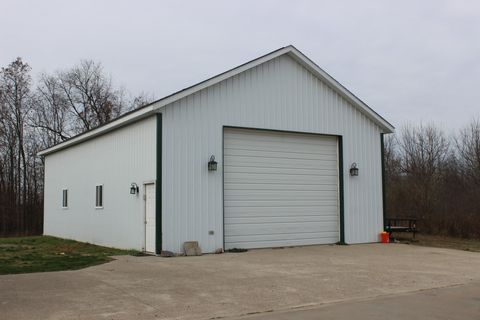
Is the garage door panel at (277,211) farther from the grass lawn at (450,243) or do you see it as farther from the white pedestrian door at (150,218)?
the grass lawn at (450,243)

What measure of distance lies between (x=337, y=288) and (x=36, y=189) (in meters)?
33.3

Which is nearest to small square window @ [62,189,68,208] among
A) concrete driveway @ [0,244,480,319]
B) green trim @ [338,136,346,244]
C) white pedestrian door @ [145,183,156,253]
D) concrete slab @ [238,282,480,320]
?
white pedestrian door @ [145,183,156,253]

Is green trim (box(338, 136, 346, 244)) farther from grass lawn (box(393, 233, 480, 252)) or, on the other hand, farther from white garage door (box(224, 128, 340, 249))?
grass lawn (box(393, 233, 480, 252))

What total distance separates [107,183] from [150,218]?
4.01 m

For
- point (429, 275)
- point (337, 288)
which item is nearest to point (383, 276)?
point (429, 275)

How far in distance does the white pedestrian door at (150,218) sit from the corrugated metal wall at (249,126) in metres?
0.53

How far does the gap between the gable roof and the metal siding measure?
29 centimetres

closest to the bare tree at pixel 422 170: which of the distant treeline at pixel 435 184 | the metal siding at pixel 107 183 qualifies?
the distant treeline at pixel 435 184

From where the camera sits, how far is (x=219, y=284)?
9742 millimetres

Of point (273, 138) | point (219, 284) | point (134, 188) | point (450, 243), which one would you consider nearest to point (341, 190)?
point (273, 138)

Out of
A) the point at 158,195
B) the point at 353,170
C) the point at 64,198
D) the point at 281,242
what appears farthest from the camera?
the point at 64,198

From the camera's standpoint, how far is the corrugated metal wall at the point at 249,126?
49.4ft

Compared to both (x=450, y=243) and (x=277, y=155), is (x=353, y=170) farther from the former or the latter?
(x=450, y=243)

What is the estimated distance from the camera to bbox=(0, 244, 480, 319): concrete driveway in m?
7.65
